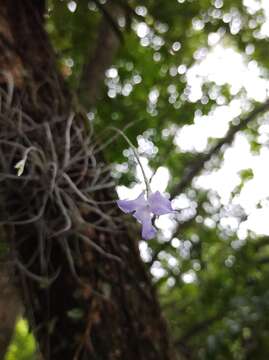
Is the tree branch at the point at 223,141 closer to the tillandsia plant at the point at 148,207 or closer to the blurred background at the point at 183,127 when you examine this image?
the blurred background at the point at 183,127

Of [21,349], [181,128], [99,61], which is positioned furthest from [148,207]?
[21,349]

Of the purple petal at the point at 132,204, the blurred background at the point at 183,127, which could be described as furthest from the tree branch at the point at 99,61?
the purple petal at the point at 132,204

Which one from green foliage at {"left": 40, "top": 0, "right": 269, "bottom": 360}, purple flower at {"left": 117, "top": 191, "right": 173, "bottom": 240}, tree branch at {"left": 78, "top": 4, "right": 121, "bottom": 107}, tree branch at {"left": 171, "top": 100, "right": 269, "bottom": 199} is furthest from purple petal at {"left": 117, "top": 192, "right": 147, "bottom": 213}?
tree branch at {"left": 171, "top": 100, "right": 269, "bottom": 199}

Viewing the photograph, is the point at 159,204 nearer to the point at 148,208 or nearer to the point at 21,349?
the point at 148,208

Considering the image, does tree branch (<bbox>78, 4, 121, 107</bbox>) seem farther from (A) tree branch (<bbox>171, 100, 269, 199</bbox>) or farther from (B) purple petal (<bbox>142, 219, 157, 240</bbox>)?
(B) purple petal (<bbox>142, 219, 157, 240</bbox>)

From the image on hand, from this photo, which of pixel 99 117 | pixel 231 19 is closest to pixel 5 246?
pixel 99 117

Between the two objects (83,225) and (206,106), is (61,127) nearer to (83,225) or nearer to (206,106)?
(83,225)
